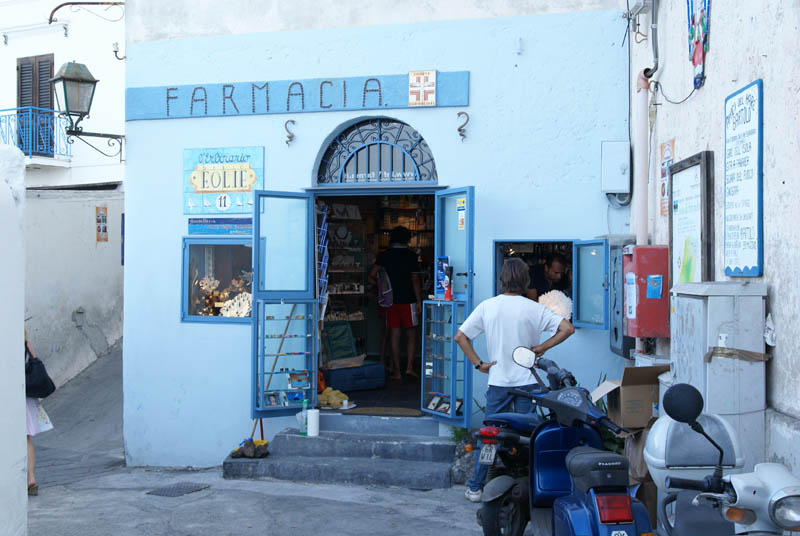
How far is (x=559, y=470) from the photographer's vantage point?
466 centimetres

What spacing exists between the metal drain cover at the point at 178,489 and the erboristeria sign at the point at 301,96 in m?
3.88

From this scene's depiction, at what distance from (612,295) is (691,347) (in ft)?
7.50

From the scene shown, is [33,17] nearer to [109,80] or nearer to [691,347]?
[109,80]

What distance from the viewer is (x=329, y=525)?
6.55 meters

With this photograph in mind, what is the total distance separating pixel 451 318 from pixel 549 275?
1.40m

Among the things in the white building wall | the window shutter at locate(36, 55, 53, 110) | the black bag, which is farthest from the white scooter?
the window shutter at locate(36, 55, 53, 110)

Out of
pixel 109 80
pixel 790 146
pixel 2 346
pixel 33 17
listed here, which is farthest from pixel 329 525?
pixel 33 17

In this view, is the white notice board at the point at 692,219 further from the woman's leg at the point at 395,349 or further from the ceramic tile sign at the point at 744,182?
the woman's leg at the point at 395,349

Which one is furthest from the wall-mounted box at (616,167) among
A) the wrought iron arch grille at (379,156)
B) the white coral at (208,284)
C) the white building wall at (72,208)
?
the white building wall at (72,208)

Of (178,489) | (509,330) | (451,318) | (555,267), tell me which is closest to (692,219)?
(509,330)

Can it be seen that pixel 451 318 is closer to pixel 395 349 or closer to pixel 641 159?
pixel 641 159

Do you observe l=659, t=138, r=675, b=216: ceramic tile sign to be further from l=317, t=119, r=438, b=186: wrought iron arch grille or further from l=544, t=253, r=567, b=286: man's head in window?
l=317, t=119, r=438, b=186: wrought iron arch grille

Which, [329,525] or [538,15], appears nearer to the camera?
[329,525]

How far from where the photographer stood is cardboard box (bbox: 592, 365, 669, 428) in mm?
5844
